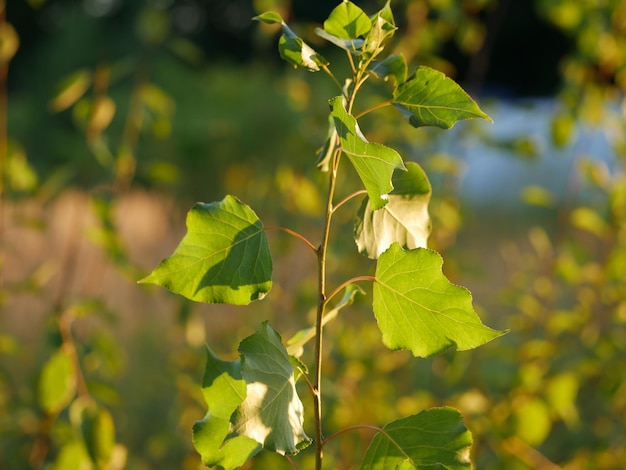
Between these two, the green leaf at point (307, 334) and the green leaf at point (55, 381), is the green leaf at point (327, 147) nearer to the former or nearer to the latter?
the green leaf at point (307, 334)

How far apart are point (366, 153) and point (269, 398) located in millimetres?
181

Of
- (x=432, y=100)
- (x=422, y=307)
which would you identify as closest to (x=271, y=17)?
(x=432, y=100)

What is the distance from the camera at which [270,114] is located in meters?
8.98

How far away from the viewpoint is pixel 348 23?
0.62 meters

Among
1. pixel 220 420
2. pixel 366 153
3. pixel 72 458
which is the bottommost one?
pixel 72 458

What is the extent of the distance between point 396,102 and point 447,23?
1580 mm

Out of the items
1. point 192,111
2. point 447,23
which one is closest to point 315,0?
point 192,111

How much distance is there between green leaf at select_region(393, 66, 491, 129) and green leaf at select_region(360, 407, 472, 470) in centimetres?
23

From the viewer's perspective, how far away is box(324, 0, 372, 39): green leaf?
62 cm

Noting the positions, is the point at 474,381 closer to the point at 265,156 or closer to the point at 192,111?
the point at 265,156

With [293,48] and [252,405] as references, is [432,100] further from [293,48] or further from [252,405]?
[252,405]

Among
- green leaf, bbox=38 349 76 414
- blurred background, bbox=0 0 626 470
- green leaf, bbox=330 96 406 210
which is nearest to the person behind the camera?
green leaf, bbox=330 96 406 210

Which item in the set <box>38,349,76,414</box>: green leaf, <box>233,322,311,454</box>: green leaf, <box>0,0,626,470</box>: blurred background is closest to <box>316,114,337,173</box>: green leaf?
<box>233,322,311,454</box>: green leaf

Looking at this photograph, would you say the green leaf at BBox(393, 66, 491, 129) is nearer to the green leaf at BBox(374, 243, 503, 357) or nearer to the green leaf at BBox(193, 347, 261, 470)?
the green leaf at BBox(374, 243, 503, 357)
